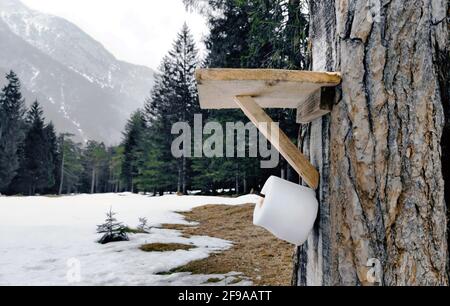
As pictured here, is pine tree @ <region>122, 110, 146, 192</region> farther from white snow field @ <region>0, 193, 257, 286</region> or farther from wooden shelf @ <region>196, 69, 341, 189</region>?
wooden shelf @ <region>196, 69, 341, 189</region>

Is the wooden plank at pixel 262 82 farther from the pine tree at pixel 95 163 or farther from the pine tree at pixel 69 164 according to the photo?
the pine tree at pixel 95 163

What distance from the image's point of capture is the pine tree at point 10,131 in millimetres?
25500

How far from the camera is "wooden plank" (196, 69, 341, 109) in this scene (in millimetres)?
1136

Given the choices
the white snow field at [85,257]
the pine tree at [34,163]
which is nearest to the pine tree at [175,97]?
the pine tree at [34,163]

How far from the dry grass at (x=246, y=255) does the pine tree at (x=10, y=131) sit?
81.8ft

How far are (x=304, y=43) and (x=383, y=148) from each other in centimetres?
533

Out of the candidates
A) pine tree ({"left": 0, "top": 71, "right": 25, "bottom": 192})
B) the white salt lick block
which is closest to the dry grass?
the white salt lick block

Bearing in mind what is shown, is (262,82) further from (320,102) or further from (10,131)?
(10,131)

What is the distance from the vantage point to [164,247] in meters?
4.74

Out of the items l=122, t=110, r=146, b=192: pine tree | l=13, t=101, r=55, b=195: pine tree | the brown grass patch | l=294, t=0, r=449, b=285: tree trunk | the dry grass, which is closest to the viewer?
l=294, t=0, r=449, b=285: tree trunk

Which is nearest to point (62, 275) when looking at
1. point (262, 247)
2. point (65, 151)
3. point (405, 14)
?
point (262, 247)

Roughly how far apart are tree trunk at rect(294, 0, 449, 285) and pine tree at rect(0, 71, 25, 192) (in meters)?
30.7

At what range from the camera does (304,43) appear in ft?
19.1

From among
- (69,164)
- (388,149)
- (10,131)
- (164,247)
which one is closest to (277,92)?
(388,149)
